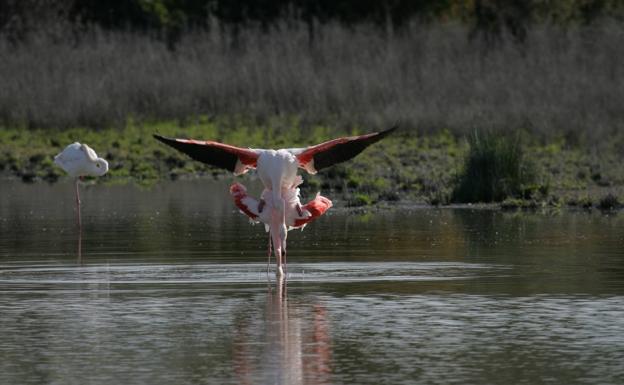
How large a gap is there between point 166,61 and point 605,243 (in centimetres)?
Answer: 1726

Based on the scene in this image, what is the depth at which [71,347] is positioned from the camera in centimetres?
934

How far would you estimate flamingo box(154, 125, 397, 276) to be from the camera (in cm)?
1276

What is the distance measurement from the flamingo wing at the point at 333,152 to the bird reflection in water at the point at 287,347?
6.96 ft

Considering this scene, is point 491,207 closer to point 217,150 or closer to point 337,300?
point 217,150

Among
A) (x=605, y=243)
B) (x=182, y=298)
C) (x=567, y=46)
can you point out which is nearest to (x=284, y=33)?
(x=567, y=46)

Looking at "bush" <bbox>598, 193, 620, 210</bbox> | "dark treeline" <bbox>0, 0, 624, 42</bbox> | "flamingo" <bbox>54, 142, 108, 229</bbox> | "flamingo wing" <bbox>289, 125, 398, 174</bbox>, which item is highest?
"dark treeline" <bbox>0, 0, 624, 42</bbox>

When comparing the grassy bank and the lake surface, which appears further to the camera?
the grassy bank

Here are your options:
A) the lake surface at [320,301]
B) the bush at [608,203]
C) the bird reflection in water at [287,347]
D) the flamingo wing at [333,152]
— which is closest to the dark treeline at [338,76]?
the bush at [608,203]

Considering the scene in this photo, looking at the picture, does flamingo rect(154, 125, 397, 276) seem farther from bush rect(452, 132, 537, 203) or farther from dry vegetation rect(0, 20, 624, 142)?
dry vegetation rect(0, 20, 624, 142)

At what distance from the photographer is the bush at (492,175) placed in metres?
19.3

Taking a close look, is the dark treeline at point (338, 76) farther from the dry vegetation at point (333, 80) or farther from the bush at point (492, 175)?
the bush at point (492, 175)

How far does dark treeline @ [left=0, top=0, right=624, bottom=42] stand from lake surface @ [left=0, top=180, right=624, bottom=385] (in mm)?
17181

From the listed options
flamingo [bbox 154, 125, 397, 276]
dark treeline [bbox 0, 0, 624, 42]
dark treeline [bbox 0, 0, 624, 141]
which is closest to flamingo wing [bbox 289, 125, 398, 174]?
flamingo [bbox 154, 125, 397, 276]

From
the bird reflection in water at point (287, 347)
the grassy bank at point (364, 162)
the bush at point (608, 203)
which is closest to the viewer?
the bird reflection in water at point (287, 347)
